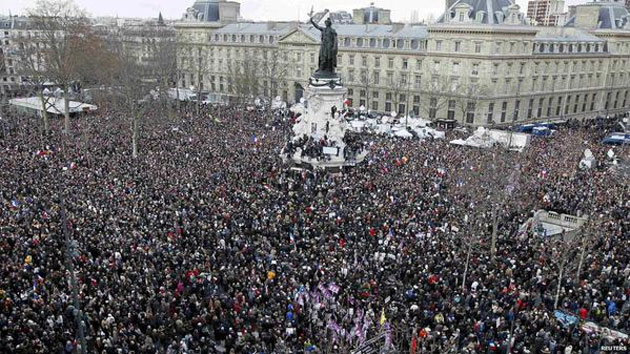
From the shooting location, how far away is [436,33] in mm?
65125

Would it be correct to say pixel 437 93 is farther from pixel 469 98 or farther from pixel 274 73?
pixel 274 73

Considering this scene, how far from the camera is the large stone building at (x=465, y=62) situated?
62344 millimetres

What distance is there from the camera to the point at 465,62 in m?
63.1

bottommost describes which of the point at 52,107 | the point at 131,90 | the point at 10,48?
the point at 52,107

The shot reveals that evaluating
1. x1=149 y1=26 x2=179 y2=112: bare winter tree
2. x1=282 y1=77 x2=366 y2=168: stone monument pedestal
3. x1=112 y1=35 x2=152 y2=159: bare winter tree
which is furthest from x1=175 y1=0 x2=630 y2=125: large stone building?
x1=282 y1=77 x2=366 y2=168: stone monument pedestal

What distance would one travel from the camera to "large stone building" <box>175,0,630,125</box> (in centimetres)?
6234

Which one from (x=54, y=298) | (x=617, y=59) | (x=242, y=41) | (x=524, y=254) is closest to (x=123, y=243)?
(x=54, y=298)

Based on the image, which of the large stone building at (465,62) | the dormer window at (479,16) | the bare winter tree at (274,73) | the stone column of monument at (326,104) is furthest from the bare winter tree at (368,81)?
the stone column of monument at (326,104)

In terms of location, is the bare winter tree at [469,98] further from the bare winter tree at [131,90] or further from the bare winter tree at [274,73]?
the bare winter tree at [131,90]

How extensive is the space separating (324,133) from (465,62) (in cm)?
2999

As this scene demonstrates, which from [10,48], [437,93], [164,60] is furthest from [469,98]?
[10,48]

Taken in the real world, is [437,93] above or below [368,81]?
below

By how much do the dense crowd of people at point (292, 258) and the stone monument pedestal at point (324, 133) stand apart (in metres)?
1.33

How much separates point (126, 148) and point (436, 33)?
4010cm
